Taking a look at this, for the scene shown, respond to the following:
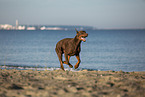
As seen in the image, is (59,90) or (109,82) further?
(109,82)

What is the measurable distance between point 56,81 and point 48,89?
125cm

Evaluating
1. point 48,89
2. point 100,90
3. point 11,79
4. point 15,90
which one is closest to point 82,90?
point 100,90

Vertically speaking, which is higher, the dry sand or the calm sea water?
the calm sea water

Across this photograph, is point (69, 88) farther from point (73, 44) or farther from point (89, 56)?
point (89, 56)

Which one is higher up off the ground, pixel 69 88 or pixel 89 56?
pixel 89 56

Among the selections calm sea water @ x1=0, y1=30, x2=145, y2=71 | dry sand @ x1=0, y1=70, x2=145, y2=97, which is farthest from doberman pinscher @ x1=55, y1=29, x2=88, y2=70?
calm sea water @ x1=0, y1=30, x2=145, y2=71

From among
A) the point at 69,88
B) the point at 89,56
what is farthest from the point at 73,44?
the point at 89,56

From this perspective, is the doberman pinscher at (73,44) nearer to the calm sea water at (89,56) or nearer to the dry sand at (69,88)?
the dry sand at (69,88)

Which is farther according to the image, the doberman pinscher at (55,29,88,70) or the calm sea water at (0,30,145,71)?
the calm sea water at (0,30,145,71)

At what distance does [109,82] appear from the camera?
8.16m

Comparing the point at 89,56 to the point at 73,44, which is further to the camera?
the point at 89,56

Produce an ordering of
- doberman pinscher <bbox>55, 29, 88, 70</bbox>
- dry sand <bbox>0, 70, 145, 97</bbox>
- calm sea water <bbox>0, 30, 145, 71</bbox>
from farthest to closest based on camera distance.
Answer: calm sea water <bbox>0, 30, 145, 71</bbox> < doberman pinscher <bbox>55, 29, 88, 70</bbox> < dry sand <bbox>0, 70, 145, 97</bbox>

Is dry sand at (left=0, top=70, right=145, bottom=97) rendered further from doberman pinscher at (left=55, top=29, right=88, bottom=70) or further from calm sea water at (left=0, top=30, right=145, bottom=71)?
calm sea water at (left=0, top=30, right=145, bottom=71)

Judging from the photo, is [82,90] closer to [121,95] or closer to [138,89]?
[121,95]
